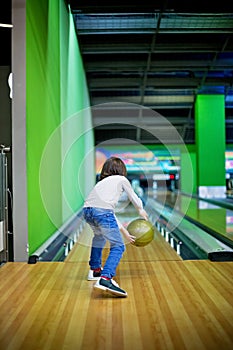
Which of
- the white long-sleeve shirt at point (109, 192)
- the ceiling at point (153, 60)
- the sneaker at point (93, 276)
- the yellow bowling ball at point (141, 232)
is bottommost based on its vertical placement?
the sneaker at point (93, 276)

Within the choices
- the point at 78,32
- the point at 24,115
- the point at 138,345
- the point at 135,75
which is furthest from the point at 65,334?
the point at 135,75

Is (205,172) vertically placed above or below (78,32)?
below

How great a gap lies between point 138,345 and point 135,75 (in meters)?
15.5

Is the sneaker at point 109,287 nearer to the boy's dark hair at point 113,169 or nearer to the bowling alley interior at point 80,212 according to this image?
the bowling alley interior at point 80,212

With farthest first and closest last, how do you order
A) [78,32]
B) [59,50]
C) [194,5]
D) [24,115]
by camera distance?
[78,32], [194,5], [59,50], [24,115]

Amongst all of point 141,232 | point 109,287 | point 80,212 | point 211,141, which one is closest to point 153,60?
point 211,141

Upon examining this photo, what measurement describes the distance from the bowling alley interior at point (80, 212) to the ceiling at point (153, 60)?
0.15ft

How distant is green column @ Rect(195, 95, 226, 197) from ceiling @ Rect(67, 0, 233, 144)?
715 mm

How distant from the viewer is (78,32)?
12.9 metres

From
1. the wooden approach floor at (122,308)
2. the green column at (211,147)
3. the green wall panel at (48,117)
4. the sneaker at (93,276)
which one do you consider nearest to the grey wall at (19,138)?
the green wall panel at (48,117)

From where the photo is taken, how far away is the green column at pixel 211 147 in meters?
18.5

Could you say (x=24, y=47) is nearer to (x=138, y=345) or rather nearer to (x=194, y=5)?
(x=138, y=345)

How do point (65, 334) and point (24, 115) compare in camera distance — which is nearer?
point (65, 334)

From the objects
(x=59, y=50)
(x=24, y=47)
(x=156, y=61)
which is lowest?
(x=24, y=47)
